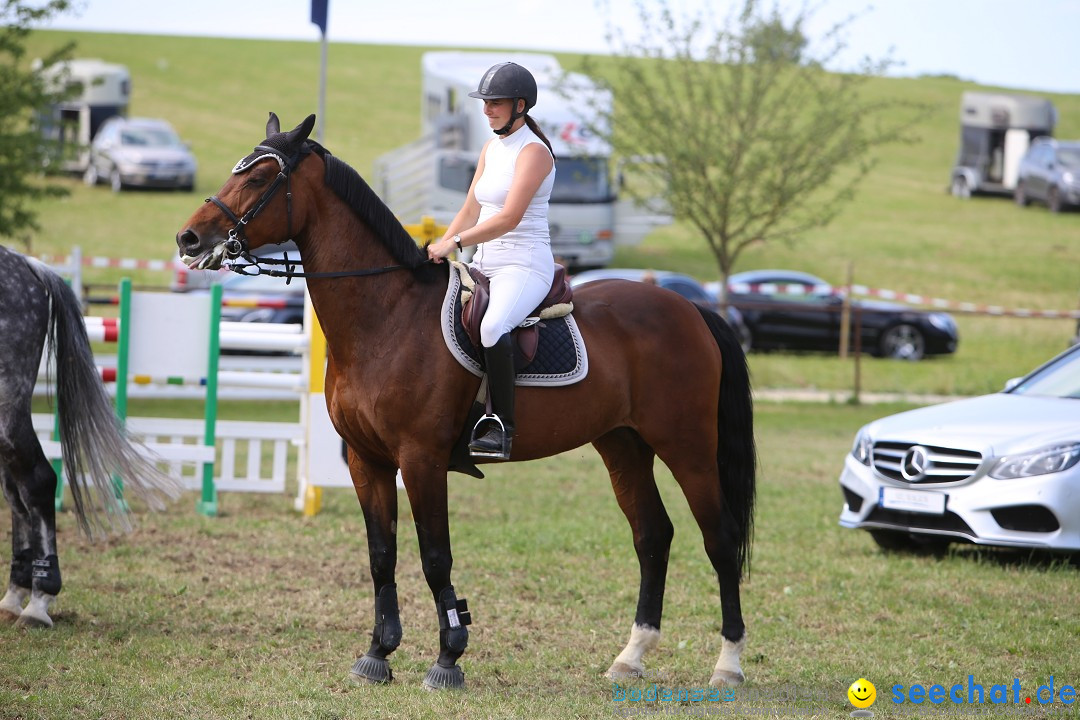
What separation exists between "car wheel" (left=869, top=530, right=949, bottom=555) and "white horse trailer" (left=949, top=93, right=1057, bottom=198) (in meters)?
32.1

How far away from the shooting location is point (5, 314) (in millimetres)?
6223

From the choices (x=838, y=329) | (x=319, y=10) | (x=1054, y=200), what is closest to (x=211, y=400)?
(x=319, y=10)

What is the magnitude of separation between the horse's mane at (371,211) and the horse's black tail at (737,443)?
1.67m

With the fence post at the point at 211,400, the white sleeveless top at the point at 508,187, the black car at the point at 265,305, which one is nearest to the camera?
the white sleeveless top at the point at 508,187

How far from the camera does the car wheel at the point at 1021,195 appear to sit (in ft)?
123

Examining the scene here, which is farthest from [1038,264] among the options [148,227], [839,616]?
[839,616]

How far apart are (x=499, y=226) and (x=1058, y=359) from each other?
5.68 meters

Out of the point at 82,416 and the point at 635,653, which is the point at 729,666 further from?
the point at 82,416

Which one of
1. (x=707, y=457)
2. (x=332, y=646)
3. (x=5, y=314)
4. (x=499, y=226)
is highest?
(x=499, y=226)

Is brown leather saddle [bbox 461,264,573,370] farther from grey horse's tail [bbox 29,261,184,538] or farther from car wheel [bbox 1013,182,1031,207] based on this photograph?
car wheel [bbox 1013,182,1031,207]

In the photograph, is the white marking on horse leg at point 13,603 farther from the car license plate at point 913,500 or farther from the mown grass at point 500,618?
the car license plate at point 913,500

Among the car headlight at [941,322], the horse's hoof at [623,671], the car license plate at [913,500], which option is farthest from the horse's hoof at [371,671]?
the car headlight at [941,322]

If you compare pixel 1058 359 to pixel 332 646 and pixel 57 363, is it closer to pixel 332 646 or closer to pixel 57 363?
pixel 332 646

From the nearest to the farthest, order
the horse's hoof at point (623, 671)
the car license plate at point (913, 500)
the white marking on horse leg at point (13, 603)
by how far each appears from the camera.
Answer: the horse's hoof at point (623, 671)
the white marking on horse leg at point (13, 603)
the car license plate at point (913, 500)
